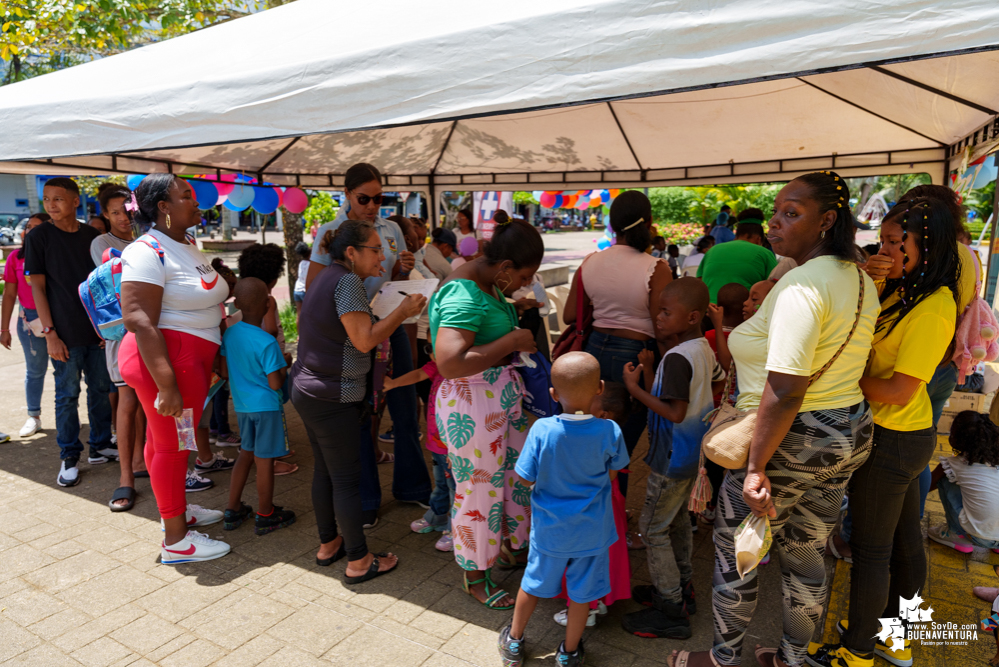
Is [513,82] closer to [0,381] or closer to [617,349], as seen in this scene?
[617,349]

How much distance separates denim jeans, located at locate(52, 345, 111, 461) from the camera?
170 inches

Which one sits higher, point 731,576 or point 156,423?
point 156,423

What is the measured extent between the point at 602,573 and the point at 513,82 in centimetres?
192

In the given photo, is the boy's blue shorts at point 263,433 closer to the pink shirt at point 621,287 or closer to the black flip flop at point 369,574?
the black flip flop at point 369,574

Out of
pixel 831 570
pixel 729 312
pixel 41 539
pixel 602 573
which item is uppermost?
pixel 729 312

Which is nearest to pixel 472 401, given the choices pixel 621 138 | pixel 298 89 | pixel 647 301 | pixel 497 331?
pixel 497 331

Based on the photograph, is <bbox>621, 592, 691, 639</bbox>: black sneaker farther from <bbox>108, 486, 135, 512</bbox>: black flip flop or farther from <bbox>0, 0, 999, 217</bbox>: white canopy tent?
<bbox>108, 486, 135, 512</bbox>: black flip flop

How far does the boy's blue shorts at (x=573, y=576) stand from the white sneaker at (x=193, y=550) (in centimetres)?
193

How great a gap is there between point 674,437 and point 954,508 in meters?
1.93

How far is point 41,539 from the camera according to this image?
11.5 ft

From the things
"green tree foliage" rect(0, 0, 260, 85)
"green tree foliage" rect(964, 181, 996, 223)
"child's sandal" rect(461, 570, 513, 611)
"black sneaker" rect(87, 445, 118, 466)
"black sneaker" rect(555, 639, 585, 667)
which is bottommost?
"green tree foliage" rect(964, 181, 996, 223)

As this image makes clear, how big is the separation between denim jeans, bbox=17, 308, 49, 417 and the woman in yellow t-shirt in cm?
559

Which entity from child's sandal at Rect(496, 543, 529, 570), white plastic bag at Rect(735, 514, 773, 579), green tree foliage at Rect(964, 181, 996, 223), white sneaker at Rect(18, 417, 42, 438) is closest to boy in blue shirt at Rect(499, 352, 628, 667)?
white plastic bag at Rect(735, 514, 773, 579)

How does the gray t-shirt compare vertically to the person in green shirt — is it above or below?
above
